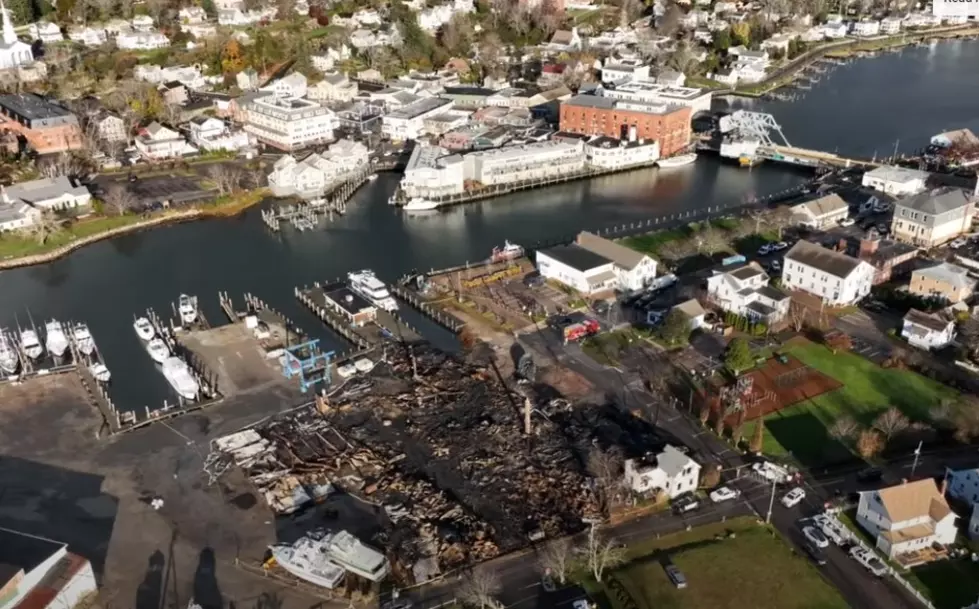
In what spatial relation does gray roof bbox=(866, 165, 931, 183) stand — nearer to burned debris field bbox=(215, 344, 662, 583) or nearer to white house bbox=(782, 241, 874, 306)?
white house bbox=(782, 241, 874, 306)

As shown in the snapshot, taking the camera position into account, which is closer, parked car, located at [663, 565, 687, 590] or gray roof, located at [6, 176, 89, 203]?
parked car, located at [663, 565, 687, 590]

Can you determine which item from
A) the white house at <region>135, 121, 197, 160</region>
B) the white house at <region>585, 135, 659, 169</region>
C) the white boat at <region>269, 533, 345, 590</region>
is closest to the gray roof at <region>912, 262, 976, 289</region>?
the white house at <region>585, 135, 659, 169</region>

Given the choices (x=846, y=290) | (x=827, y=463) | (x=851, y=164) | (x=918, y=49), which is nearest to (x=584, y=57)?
(x=851, y=164)

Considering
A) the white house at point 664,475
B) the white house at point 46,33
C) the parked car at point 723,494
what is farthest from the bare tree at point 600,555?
the white house at point 46,33

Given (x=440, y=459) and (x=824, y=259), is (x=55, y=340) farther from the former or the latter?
(x=824, y=259)

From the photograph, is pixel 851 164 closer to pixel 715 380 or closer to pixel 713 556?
pixel 715 380

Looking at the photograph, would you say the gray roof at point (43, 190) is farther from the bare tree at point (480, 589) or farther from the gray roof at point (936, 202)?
the gray roof at point (936, 202)
